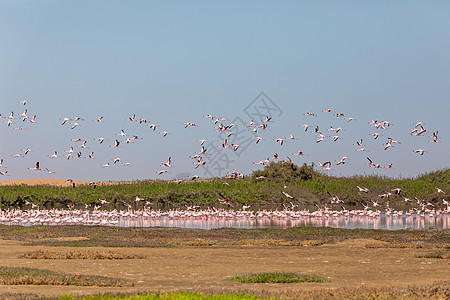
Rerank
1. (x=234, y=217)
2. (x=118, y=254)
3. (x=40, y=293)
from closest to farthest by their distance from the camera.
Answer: (x=40, y=293), (x=118, y=254), (x=234, y=217)

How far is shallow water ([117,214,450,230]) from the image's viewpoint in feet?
166

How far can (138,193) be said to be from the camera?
80.6m

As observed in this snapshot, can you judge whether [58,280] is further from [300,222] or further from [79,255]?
[300,222]

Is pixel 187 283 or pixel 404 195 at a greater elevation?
pixel 404 195

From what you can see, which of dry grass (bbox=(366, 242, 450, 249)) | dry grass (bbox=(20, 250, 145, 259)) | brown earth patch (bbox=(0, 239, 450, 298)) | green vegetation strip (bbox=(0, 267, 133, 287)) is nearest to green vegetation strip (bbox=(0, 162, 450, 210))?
dry grass (bbox=(366, 242, 450, 249))

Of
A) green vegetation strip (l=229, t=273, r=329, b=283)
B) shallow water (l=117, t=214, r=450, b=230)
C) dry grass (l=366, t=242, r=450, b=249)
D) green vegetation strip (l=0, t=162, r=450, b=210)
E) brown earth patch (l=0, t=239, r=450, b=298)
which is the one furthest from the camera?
green vegetation strip (l=0, t=162, r=450, b=210)

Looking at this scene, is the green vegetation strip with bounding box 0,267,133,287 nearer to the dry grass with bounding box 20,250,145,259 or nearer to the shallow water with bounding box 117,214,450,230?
the dry grass with bounding box 20,250,145,259

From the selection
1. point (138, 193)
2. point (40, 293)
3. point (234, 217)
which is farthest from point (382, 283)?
point (138, 193)

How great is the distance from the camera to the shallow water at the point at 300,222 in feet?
166

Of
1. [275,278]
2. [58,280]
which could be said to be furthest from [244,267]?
[58,280]

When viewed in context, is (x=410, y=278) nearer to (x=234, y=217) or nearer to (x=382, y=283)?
(x=382, y=283)

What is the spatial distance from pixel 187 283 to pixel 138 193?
198 ft

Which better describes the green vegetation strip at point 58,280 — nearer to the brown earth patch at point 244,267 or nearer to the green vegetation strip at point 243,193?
the brown earth patch at point 244,267

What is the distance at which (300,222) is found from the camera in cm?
5409
